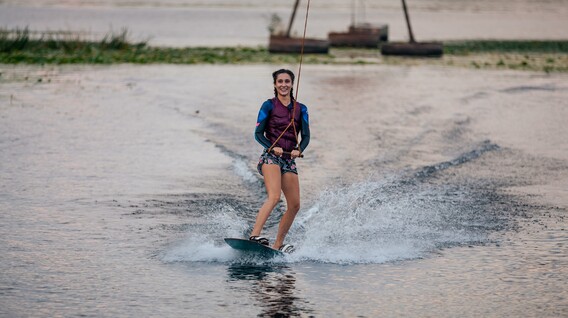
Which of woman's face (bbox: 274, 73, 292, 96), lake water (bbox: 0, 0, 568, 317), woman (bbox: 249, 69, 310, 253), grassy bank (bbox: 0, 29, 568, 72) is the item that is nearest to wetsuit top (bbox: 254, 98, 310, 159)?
woman (bbox: 249, 69, 310, 253)

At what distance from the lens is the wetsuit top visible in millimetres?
10484

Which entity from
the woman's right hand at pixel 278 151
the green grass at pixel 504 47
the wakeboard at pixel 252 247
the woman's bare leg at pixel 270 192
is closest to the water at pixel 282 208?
the wakeboard at pixel 252 247

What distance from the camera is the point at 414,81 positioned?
31.2m

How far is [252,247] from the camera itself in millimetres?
10383

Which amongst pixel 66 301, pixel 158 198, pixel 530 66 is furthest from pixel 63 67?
pixel 66 301

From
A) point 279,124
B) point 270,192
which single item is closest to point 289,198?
point 270,192

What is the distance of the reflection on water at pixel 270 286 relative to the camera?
8.90 m

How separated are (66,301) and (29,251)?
6.04ft

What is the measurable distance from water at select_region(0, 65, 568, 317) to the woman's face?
1.37 meters

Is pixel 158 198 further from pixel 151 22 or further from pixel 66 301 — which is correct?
pixel 151 22

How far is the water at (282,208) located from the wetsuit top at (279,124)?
0.96m

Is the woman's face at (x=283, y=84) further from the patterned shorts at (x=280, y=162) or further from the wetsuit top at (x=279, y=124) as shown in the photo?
the patterned shorts at (x=280, y=162)

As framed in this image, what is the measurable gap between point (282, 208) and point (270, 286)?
3.58 metres

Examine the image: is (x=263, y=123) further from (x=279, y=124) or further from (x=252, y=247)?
(x=252, y=247)
